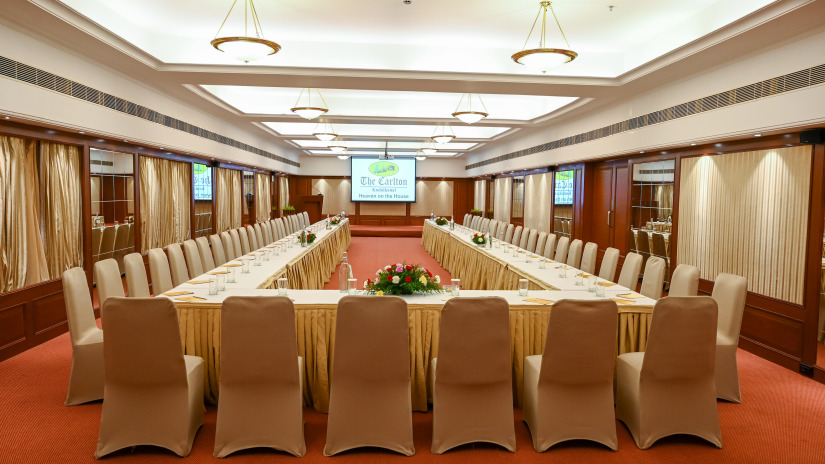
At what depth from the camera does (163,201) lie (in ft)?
28.3

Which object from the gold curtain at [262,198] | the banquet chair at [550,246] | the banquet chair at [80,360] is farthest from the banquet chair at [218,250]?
the gold curtain at [262,198]

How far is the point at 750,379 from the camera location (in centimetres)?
455

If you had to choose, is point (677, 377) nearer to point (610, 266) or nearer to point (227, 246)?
point (610, 266)

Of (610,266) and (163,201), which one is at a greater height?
(163,201)

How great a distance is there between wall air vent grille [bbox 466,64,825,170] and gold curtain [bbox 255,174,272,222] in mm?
9020

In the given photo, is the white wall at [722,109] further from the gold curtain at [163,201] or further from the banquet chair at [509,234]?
the gold curtain at [163,201]

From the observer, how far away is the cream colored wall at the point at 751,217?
4.98m

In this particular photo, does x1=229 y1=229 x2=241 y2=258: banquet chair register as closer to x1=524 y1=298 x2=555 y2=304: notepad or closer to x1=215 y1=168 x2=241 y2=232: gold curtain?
x1=215 y1=168 x2=241 y2=232: gold curtain

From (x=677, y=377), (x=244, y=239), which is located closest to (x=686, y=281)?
(x=677, y=377)

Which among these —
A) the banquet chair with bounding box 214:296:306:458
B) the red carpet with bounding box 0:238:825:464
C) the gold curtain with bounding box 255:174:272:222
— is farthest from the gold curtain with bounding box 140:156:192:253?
the banquet chair with bounding box 214:296:306:458

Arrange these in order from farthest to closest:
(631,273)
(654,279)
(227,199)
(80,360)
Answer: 1. (227,199)
2. (631,273)
3. (654,279)
4. (80,360)

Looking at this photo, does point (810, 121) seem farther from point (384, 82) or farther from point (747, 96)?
point (384, 82)

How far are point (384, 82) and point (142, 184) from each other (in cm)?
413

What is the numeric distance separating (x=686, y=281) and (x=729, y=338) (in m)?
0.63
